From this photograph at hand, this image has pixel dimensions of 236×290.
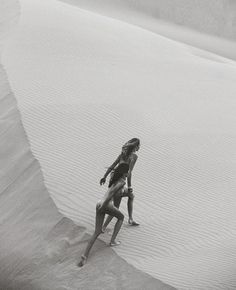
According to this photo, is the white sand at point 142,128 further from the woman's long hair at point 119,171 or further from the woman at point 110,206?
the woman's long hair at point 119,171

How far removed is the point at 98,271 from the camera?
1168 centimetres

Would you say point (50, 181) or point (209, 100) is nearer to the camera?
point (50, 181)

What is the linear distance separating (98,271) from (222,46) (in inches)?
1461

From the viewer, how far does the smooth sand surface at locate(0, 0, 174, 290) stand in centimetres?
1157

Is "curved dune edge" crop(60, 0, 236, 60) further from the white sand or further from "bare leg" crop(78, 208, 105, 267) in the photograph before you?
"bare leg" crop(78, 208, 105, 267)

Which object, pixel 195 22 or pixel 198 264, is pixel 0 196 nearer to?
pixel 198 264

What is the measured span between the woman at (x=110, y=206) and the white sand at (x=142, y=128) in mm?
616

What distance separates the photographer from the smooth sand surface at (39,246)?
11.6 m

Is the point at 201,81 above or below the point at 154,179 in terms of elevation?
below

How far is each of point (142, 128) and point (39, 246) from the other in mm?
6478

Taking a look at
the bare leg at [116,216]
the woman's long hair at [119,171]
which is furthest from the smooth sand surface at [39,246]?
the woman's long hair at [119,171]

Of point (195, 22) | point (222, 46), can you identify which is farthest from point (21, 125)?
point (195, 22)

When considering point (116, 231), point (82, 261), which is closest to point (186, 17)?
point (116, 231)

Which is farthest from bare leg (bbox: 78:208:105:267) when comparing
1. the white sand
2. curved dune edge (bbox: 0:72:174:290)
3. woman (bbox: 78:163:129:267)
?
the white sand
